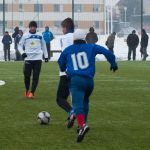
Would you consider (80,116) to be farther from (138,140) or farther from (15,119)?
(15,119)

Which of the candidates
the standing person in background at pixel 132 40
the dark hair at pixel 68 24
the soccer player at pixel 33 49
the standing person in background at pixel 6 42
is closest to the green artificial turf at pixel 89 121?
the soccer player at pixel 33 49

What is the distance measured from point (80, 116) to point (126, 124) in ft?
6.16

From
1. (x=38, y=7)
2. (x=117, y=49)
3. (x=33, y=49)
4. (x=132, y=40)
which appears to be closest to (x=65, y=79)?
(x=33, y=49)

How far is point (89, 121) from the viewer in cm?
1101

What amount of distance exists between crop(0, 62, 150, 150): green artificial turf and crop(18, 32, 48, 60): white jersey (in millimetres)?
1003

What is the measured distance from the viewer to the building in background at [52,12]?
42562 millimetres

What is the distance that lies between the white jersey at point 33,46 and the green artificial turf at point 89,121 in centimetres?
100

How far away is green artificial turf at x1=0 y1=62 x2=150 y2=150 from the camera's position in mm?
8750

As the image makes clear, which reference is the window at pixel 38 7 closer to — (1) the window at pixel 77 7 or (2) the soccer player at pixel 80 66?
(1) the window at pixel 77 7

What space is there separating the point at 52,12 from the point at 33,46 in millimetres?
32393

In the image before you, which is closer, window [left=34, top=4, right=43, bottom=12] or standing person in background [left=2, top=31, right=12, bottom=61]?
standing person in background [left=2, top=31, right=12, bottom=61]

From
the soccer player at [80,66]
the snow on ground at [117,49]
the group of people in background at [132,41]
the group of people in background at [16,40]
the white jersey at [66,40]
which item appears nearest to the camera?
the soccer player at [80,66]

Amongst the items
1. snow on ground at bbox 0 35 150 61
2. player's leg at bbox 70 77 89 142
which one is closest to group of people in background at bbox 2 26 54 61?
snow on ground at bbox 0 35 150 61

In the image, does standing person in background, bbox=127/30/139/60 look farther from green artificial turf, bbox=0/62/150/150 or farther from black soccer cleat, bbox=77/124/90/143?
black soccer cleat, bbox=77/124/90/143
